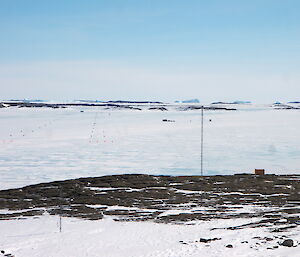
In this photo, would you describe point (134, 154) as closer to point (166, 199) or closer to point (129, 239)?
point (166, 199)

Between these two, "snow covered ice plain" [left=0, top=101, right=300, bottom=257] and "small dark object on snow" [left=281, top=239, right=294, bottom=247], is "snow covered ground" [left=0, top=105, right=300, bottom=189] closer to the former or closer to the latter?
"snow covered ice plain" [left=0, top=101, right=300, bottom=257]

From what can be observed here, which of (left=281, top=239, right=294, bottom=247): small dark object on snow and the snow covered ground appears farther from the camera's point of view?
the snow covered ground

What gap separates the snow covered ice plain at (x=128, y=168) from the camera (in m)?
17.4

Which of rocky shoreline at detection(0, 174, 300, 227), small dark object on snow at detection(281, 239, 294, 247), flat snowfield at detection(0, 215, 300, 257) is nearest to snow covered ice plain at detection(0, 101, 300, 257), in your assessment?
flat snowfield at detection(0, 215, 300, 257)

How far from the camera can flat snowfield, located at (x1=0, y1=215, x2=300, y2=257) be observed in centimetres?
1664

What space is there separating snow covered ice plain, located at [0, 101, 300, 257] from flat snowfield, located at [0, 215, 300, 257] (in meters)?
0.04

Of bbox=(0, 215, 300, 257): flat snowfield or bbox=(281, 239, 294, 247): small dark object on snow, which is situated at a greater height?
bbox=(281, 239, 294, 247): small dark object on snow

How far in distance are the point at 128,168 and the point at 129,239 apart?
57.8 feet

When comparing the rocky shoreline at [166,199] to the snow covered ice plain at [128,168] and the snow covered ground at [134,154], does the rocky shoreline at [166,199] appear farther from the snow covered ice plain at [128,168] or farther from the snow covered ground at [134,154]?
the snow covered ground at [134,154]

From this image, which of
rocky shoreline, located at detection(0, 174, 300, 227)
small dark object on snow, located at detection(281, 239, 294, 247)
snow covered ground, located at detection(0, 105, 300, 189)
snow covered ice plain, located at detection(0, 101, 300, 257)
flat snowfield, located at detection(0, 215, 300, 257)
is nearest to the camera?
small dark object on snow, located at detection(281, 239, 294, 247)

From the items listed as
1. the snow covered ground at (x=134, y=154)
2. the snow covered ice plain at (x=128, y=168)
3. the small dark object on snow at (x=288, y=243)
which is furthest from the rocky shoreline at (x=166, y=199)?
the snow covered ground at (x=134, y=154)

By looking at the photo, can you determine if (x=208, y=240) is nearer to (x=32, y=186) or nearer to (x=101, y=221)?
(x=101, y=221)

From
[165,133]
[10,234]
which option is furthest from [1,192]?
[165,133]

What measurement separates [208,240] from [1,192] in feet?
49.1
